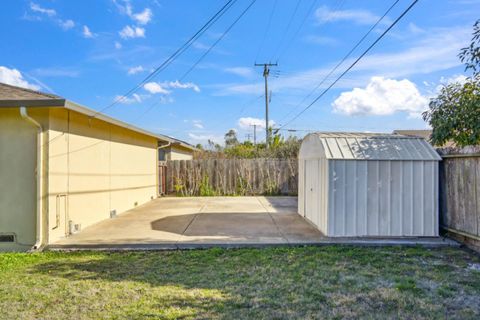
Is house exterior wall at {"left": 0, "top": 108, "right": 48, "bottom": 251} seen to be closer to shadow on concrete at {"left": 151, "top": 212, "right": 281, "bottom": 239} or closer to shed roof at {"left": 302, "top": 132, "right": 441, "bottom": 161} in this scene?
shadow on concrete at {"left": 151, "top": 212, "right": 281, "bottom": 239}

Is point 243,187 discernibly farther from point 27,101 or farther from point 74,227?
point 27,101

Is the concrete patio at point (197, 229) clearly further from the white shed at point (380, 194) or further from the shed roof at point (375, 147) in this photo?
the shed roof at point (375, 147)

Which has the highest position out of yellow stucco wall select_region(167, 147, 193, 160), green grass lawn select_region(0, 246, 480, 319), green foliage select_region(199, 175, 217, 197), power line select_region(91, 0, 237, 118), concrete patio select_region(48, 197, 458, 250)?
power line select_region(91, 0, 237, 118)

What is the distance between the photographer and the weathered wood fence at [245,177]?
14672 millimetres

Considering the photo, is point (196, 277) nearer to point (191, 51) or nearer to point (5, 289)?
point (5, 289)

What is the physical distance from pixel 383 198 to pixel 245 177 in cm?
873

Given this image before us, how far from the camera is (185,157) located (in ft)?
65.6

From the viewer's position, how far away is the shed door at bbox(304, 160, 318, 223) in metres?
7.36

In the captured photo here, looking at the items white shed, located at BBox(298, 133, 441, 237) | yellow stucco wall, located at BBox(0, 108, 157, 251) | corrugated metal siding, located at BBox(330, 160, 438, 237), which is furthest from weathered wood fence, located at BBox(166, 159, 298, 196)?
corrugated metal siding, located at BBox(330, 160, 438, 237)

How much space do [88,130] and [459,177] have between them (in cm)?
774

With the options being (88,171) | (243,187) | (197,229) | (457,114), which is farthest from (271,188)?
(457,114)

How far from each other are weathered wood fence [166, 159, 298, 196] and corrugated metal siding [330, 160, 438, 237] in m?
8.32

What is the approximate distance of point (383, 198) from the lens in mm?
6320

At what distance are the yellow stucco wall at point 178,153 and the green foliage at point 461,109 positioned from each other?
12711mm
